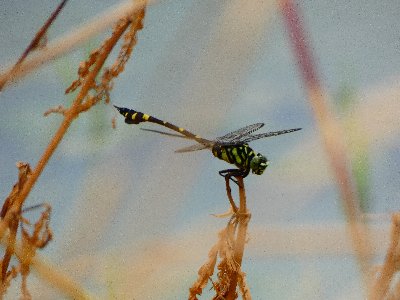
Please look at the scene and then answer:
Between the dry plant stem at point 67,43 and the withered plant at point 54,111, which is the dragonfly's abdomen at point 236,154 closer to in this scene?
the withered plant at point 54,111

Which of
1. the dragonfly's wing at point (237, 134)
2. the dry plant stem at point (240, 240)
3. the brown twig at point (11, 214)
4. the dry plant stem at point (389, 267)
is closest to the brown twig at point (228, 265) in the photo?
the dry plant stem at point (240, 240)

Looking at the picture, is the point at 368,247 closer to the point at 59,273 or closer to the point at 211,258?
the point at 211,258

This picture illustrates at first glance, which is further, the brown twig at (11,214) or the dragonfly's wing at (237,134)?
the dragonfly's wing at (237,134)

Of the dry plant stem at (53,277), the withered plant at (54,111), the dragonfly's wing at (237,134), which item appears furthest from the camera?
the dragonfly's wing at (237,134)

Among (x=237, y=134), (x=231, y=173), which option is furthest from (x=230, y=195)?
(x=237, y=134)

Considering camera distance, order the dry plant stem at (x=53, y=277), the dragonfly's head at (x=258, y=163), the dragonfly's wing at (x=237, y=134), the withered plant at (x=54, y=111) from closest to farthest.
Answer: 1. the dry plant stem at (x=53, y=277)
2. the withered plant at (x=54, y=111)
3. the dragonfly's head at (x=258, y=163)
4. the dragonfly's wing at (x=237, y=134)

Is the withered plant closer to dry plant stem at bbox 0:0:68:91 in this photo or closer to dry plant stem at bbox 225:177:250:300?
dry plant stem at bbox 0:0:68:91

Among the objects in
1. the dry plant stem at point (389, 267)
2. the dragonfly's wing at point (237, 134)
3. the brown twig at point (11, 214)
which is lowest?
the dry plant stem at point (389, 267)

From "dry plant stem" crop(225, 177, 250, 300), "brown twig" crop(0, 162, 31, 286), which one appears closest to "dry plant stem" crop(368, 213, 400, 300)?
"dry plant stem" crop(225, 177, 250, 300)

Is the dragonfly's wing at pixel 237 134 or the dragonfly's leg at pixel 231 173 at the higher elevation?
the dragonfly's wing at pixel 237 134
